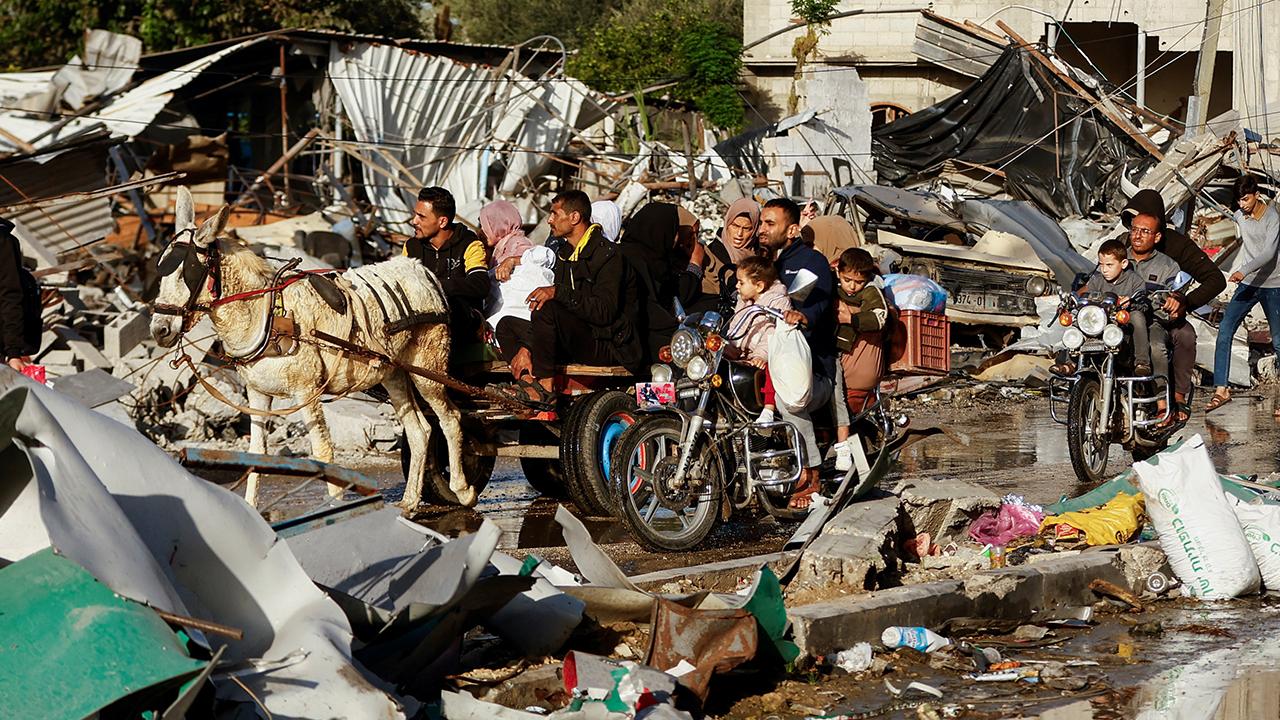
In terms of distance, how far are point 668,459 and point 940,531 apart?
1.54 meters

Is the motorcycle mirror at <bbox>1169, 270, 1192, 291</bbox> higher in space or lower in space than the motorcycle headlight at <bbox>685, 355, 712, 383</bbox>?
higher

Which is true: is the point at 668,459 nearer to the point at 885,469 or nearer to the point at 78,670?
the point at 885,469

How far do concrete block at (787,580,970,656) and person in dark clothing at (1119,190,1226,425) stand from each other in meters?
4.71

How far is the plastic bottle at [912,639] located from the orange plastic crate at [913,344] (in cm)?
336

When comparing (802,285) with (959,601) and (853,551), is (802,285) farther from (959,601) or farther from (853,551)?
(959,601)

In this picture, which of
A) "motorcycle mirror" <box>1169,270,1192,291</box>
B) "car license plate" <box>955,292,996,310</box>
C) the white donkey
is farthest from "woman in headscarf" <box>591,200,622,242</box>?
"car license plate" <box>955,292,996,310</box>

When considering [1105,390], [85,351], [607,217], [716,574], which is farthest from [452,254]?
[85,351]

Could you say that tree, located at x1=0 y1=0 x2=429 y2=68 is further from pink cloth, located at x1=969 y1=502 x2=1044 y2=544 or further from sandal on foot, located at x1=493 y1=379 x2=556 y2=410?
pink cloth, located at x1=969 y1=502 x2=1044 y2=544

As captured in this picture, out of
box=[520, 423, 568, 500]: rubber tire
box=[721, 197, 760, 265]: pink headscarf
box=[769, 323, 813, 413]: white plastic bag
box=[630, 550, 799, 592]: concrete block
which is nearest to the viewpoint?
box=[630, 550, 799, 592]: concrete block

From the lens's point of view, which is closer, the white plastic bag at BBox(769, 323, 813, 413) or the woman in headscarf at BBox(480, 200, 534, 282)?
the white plastic bag at BBox(769, 323, 813, 413)

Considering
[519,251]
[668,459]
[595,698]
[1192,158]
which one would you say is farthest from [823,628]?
[1192,158]

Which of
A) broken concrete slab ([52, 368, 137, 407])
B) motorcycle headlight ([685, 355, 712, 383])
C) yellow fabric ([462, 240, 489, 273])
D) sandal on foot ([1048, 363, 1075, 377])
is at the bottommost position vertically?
sandal on foot ([1048, 363, 1075, 377])

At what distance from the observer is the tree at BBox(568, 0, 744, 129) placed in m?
32.9

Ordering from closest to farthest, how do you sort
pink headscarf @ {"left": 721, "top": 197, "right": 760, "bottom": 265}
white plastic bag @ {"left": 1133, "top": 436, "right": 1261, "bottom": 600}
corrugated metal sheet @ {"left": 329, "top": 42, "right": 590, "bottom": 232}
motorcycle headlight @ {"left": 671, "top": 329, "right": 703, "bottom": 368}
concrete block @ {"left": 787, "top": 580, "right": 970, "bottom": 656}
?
1. concrete block @ {"left": 787, "top": 580, "right": 970, "bottom": 656}
2. white plastic bag @ {"left": 1133, "top": 436, "right": 1261, "bottom": 600}
3. motorcycle headlight @ {"left": 671, "top": 329, "right": 703, "bottom": 368}
4. pink headscarf @ {"left": 721, "top": 197, "right": 760, "bottom": 265}
5. corrugated metal sheet @ {"left": 329, "top": 42, "right": 590, "bottom": 232}
